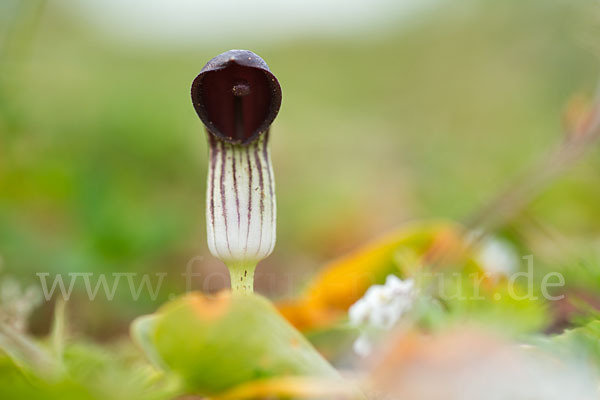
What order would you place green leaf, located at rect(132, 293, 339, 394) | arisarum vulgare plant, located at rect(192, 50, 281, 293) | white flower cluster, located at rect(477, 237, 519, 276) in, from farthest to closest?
white flower cluster, located at rect(477, 237, 519, 276) → arisarum vulgare plant, located at rect(192, 50, 281, 293) → green leaf, located at rect(132, 293, 339, 394)

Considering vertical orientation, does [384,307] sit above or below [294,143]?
below

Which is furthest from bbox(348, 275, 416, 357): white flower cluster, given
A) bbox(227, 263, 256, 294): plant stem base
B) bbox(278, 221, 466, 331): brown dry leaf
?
bbox(278, 221, 466, 331): brown dry leaf

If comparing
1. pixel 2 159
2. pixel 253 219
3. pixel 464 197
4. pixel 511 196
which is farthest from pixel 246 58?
pixel 464 197

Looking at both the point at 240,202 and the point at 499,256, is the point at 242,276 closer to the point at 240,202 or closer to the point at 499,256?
the point at 240,202

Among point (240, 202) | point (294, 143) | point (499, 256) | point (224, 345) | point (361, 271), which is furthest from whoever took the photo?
point (294, 143)

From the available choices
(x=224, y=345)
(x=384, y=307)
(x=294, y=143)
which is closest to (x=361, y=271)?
(x=384, y=307)

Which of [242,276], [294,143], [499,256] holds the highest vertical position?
[294,143]

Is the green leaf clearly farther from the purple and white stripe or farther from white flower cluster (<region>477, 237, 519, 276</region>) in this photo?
white flower cluster (<region>477, 237, 519, 276</region>)

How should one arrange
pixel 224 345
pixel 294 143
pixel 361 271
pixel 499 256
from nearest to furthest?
pixel 224 345
pixel 361 271
pixel 499 256
pixel 294 143

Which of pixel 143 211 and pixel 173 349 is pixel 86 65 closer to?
pixel 143 211
